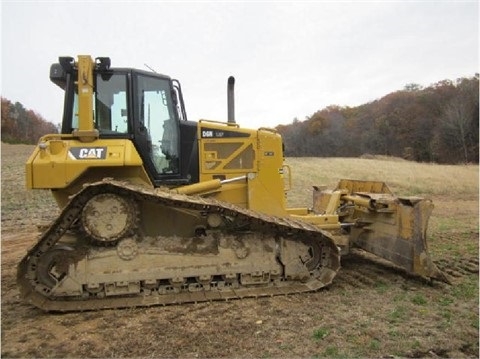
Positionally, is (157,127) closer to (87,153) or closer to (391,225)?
(87,153)

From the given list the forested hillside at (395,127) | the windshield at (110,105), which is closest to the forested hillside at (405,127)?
the forested hillside at (395,127)

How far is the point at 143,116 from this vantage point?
670 cm

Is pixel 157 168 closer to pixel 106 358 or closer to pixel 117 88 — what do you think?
pixel 117 88

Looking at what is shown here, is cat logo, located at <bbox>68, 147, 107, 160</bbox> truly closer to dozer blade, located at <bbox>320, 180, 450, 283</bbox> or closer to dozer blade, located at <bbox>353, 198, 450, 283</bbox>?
dozer blade, located at <bbox>320, 180, 450, 283</bbox>

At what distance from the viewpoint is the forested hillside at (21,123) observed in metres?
61.7

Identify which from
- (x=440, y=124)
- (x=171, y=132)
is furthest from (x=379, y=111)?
(x=171, y=132)

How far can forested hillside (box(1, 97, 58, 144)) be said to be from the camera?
61719mm

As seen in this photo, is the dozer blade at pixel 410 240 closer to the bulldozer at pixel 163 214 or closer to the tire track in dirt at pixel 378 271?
the bulldozer at pixel 163 214

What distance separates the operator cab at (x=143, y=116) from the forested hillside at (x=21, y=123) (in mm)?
57418

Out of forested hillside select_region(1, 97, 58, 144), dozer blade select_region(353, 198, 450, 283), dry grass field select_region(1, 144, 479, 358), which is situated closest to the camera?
dry grass field select_region(1, 144, 479, 358)

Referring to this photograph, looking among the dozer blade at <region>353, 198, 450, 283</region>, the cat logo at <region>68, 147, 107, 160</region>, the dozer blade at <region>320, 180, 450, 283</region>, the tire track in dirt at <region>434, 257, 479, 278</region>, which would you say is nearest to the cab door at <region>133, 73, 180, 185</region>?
the cat logo at <region>68, 147, 107, 160</region>

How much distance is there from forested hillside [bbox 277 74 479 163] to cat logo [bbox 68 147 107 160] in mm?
43573

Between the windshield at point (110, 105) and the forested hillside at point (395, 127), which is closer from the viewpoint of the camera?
the windshield at point (110, 105)

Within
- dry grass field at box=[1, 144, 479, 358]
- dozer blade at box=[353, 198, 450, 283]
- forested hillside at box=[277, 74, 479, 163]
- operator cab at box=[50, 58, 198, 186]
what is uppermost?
forested hillside at box=[277, 74, 479, 163]
